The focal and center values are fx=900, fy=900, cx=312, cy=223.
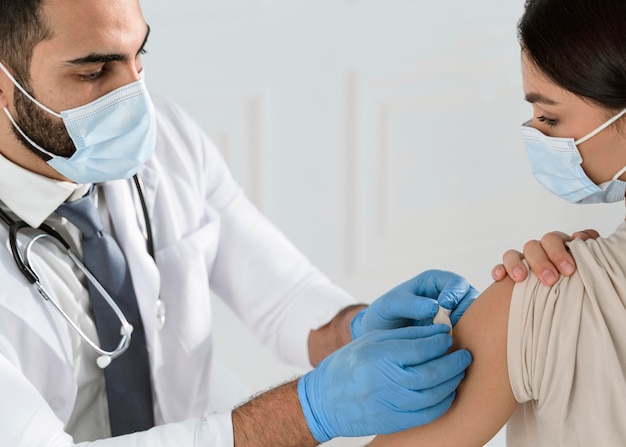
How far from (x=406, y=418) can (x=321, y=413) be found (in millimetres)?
149

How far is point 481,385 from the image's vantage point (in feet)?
4.59

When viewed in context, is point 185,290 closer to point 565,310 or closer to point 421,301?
point 421,301

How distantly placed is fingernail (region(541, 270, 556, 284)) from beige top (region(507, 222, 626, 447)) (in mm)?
14

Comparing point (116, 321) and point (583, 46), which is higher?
point (583, 46)

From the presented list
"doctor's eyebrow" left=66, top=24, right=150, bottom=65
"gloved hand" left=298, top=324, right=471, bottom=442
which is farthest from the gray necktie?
"gloved hand" left=298, top=324, right=471, bottom=442

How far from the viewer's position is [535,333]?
1310 mm

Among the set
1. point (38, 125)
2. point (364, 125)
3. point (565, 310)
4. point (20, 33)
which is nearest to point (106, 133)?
point (38, 125)

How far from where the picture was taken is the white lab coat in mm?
1643

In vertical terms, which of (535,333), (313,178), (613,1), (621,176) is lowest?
(313,178)

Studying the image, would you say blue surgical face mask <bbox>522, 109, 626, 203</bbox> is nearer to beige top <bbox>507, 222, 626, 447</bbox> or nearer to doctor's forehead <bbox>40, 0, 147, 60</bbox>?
beige top <bbox>507, 222, 626, 447</bbox>

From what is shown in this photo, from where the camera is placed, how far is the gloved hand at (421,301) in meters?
1.60

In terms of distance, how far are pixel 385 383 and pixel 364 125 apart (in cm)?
205

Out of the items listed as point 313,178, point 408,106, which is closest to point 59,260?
point 313,178

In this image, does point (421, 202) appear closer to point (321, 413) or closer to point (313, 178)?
point (313, 178)
